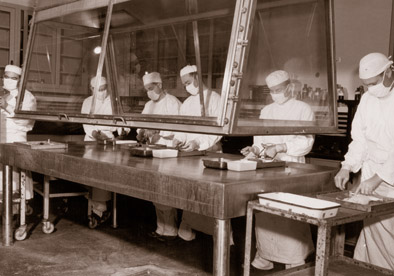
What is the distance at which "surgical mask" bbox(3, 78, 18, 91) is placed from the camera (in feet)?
14.7

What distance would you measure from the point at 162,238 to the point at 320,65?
197 centimetres

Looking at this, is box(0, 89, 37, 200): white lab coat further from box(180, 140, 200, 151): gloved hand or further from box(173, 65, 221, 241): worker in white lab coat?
box(180, 140, 200, 151): gloved hand

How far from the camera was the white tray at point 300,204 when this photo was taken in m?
1.60

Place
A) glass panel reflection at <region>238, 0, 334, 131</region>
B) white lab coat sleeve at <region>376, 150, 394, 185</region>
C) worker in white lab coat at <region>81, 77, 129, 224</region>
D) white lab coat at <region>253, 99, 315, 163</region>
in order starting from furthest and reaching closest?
worker in white lab coat at <region>81, 77, 129, 224</region> < white lab coat at <region>253, 99, 315, 163</region> < white lab coat sleeve at <region>376, 150, 394, 185</region> < glass panel reflection at <region>238, 0, 334, 131</region>

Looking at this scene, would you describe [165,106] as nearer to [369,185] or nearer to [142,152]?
[142,152]

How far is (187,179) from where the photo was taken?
1.83m

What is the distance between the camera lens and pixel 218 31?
8.87 ft

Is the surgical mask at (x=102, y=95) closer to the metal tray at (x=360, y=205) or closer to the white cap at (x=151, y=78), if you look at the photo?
the white cap at (x=151, y=78)

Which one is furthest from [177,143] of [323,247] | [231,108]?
[323,247]

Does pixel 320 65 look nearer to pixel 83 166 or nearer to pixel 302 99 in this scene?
pixel 302 99

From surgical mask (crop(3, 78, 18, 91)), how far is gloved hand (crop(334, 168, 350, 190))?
→ 11.5ft

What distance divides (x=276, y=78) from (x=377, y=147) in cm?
71

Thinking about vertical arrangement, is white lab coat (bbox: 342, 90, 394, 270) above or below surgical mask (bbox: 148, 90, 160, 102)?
below

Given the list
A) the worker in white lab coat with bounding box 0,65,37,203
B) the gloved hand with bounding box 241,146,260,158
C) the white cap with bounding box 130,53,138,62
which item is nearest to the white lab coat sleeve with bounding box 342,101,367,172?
the gloved hand with bounding box 241,146,260,158
